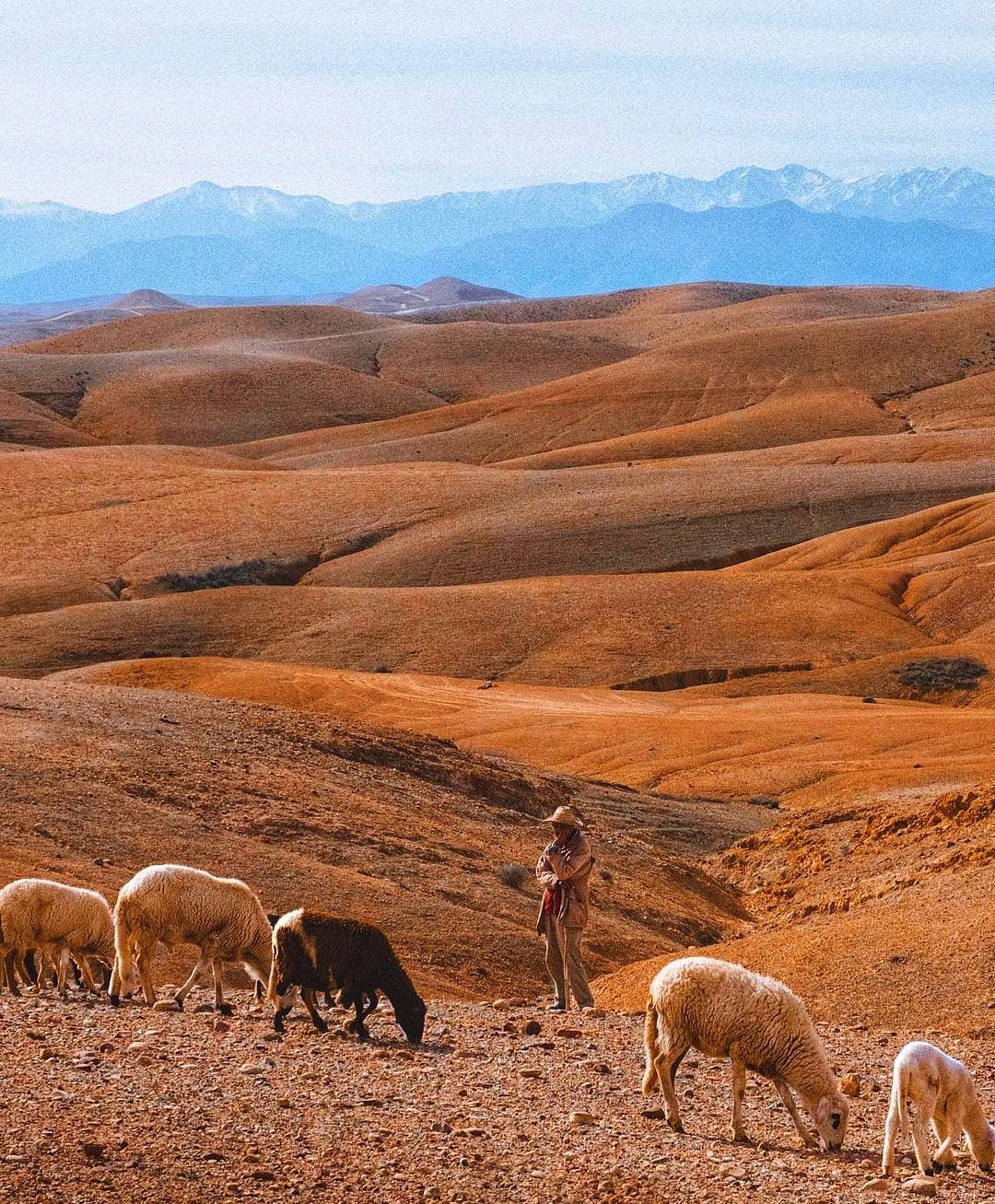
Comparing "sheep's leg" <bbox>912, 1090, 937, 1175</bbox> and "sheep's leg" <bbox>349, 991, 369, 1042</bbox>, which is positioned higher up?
"sheep's leg" <bbox>912, 1090, 937, 1175</bbox>

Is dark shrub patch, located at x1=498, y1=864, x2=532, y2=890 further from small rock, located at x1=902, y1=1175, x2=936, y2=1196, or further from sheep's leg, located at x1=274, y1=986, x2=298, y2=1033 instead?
small rock, located at x1=902, y1=1175, x2=936, y2=1196

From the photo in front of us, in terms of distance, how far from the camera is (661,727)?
39938mm

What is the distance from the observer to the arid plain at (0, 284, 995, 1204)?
1033 cm

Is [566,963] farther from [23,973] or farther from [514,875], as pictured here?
[514,875]

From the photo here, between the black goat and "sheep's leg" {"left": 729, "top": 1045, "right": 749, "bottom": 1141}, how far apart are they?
2.80m

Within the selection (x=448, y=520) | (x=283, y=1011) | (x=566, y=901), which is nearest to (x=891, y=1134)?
(x=283, y=1011)

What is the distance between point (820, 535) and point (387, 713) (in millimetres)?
39759

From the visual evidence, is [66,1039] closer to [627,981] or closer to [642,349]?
[627,981]

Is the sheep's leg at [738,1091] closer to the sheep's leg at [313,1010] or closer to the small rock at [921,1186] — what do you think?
the small rock at [921,1186]

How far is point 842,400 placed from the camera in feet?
429

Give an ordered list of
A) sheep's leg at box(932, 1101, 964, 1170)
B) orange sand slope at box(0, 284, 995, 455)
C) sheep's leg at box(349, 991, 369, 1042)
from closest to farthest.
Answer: sheep's leg at box(932, 1101, 964, 1170) < sheep's leg at box(349, 991, 369, 1042) < orange sand slope at box(0, 284, 995, 455)

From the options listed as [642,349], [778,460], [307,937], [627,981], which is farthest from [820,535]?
[642,349]

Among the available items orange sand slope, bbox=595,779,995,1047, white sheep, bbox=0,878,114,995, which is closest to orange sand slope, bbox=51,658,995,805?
orange sand slope, bbox=595,779,995,1047

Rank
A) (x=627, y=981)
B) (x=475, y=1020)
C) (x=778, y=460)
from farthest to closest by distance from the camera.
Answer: (x=778, y=460) < (x=627, y=981) < (x=475, y=1020)
